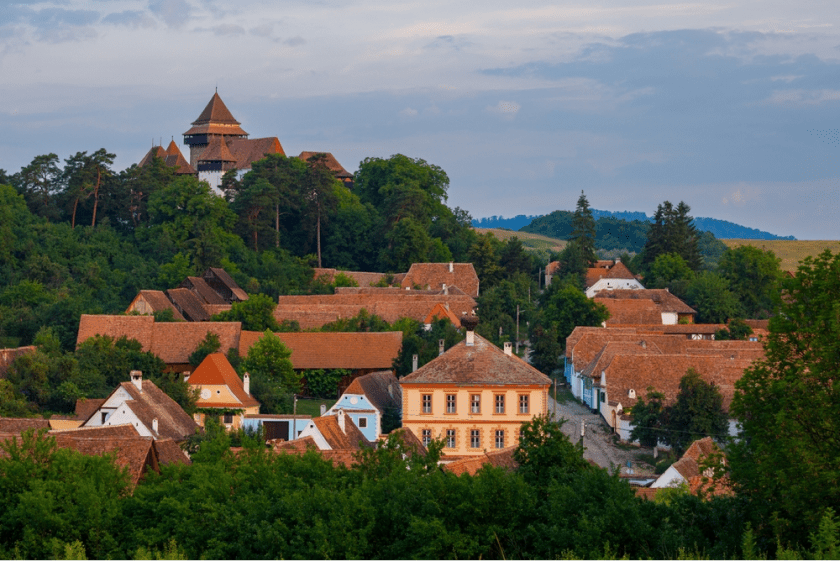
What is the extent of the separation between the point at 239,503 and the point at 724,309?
57.7 m

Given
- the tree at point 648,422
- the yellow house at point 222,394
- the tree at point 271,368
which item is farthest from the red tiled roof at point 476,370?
the tree at point 271,368

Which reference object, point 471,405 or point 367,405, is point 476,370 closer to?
point 471,405

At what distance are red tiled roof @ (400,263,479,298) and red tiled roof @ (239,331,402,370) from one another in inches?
715

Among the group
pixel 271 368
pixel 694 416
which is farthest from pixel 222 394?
pixel 694 416

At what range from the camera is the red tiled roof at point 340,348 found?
Answer: 58.2 meters

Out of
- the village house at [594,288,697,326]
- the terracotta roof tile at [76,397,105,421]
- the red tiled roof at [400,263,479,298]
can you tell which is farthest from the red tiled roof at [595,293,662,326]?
the terracotta roof tile at [76,397,105,421]

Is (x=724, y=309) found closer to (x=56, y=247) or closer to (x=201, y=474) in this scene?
(x=56, y=247)

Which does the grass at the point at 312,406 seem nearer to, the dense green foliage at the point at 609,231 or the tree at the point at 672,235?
the tree at the point at 672,235

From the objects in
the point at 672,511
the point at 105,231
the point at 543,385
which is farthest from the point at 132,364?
the point at 672,511

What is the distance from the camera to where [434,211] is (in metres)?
92.2

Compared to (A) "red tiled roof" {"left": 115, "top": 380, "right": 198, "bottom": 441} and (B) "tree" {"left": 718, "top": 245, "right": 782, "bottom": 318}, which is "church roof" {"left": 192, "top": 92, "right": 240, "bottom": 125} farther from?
(A) "red tiled roof" {"left": 115, "top": 380, "right": 198, "bottom": 441}

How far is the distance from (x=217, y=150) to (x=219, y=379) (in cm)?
4449

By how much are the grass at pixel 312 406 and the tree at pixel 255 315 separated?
30.1 feet

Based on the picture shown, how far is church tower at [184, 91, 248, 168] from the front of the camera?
3686 inches
